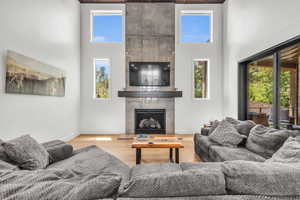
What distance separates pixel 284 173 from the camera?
1036mm

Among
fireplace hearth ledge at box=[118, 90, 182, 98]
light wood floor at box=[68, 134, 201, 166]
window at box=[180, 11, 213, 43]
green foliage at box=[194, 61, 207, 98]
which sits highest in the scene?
window at box=[180, 11, 213, 43]

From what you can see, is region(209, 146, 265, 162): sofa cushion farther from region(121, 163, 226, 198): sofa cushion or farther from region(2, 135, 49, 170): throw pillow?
region(2, 135, 49, 170): throw pillow

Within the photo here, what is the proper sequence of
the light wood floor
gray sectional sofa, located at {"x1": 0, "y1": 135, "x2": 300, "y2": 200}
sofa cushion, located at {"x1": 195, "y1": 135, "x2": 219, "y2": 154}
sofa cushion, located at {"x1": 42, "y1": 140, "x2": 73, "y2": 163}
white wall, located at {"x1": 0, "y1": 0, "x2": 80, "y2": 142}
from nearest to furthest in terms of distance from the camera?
gray sectional sofa, located at {"x1": 0, "y1": 135, "x2": 300, "y2": 200} → sofa cushion, located at {"x1": 42, "y1": 140, "x2": 73, "y2": 163} → white wall, located at {"x1": 0, "y1": 0, "x2": 80, "y2": 142} → sofa cushion, located at {"x1": 195, "y1": 135, "x2": 219, "y2": 154} → the light wood floor

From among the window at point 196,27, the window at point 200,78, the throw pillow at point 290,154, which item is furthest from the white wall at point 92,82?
the throw pillow at point 290,154

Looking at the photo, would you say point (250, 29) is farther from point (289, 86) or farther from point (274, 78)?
point (289, 86)

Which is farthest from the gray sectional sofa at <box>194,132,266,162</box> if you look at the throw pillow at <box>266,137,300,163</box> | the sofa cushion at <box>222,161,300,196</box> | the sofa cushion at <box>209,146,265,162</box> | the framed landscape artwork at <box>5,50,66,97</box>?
the framed landscape artwork at <box>5,50,66,97</box>

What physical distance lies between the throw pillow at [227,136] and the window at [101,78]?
162 inches

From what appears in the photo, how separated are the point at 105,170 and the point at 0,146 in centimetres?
106

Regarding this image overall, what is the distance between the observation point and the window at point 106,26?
655 centimetres

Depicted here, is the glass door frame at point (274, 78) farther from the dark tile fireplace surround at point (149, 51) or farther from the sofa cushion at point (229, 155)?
the dark tile fireplace surround at point (149, 51)

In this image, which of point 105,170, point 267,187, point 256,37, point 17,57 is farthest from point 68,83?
point 267,187

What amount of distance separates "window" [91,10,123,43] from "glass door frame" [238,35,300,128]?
4.02 meters

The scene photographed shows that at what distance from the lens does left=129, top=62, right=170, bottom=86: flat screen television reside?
640cm

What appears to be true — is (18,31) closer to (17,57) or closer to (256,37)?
(17,57)
